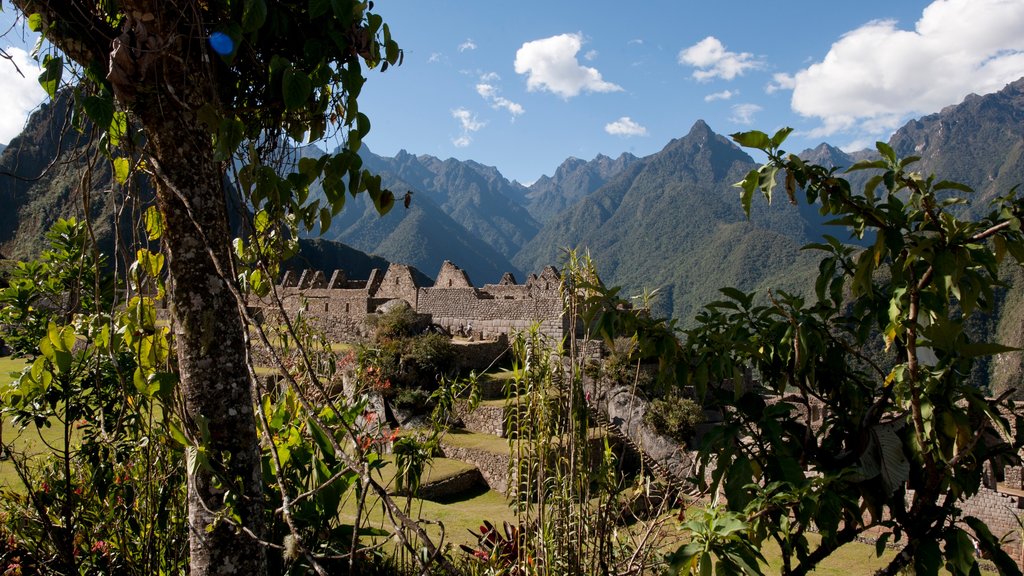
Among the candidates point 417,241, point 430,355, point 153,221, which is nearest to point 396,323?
point 430,355

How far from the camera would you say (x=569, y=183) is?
143m

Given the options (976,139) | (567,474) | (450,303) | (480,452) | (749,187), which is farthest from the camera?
(976,139)

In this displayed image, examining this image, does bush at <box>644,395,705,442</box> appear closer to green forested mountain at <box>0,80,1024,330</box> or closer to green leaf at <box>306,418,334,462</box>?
green leaf at <box>306,418,334,462</box>

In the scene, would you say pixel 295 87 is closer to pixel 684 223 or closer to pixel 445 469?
pixel 445 469

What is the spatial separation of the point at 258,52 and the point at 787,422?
75.7 inches

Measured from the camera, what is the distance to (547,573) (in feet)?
7.17

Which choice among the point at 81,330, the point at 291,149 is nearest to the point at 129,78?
the point at 291,149

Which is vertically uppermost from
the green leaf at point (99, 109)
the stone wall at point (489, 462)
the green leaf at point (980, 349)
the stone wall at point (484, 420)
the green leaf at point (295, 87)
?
the green leaf at point (295, 87)

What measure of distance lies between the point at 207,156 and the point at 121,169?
38 cm

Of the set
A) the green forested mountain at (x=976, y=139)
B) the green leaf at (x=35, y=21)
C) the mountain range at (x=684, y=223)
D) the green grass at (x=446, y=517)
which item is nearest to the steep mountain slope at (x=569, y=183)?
the mountain range at (x=684, y=223)

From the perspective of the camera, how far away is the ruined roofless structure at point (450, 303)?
1553cm

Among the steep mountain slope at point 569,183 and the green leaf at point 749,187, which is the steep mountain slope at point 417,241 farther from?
the green leaf at point 749,187

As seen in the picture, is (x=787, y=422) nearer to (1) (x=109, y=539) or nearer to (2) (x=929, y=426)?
(2) (x=929, y=426)

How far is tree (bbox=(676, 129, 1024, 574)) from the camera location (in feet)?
4.76
